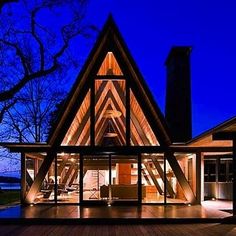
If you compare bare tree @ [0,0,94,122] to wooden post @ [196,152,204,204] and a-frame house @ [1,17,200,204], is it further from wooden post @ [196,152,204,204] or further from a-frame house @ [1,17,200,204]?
wooden post @ [196,152,204,204]

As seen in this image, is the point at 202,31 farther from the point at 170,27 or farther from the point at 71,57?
the point at 71,57

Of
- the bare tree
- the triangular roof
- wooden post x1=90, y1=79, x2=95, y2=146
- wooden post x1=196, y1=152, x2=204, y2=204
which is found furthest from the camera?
the bare tree

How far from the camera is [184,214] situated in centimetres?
1312

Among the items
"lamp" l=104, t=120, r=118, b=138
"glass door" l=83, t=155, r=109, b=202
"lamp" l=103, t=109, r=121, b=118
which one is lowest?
"glass door" l=83, t=155, r=109, b=202

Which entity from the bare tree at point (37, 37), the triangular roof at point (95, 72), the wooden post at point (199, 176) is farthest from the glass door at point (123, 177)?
the bare tree at point (37, 37)

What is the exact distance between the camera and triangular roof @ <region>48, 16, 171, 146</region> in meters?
16.0

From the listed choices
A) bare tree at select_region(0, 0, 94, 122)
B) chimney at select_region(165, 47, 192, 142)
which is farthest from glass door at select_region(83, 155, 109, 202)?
chimney at select_region(165, 47, 192, 142)

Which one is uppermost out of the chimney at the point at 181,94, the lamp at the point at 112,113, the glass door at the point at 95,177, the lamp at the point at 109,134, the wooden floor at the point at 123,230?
the chimney at the point at 181,94

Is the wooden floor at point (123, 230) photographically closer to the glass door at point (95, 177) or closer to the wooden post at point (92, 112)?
the wooden post at point (92, 112)

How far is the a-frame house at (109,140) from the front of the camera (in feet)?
53.6

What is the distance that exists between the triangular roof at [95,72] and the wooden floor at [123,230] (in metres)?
5.43

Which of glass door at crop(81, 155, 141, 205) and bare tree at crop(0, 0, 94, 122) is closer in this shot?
glass door at crop(81, 155, 141, 205)

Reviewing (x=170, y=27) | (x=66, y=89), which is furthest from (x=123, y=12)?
(x=66, y=89)

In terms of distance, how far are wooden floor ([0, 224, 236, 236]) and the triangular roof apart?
543 cm
